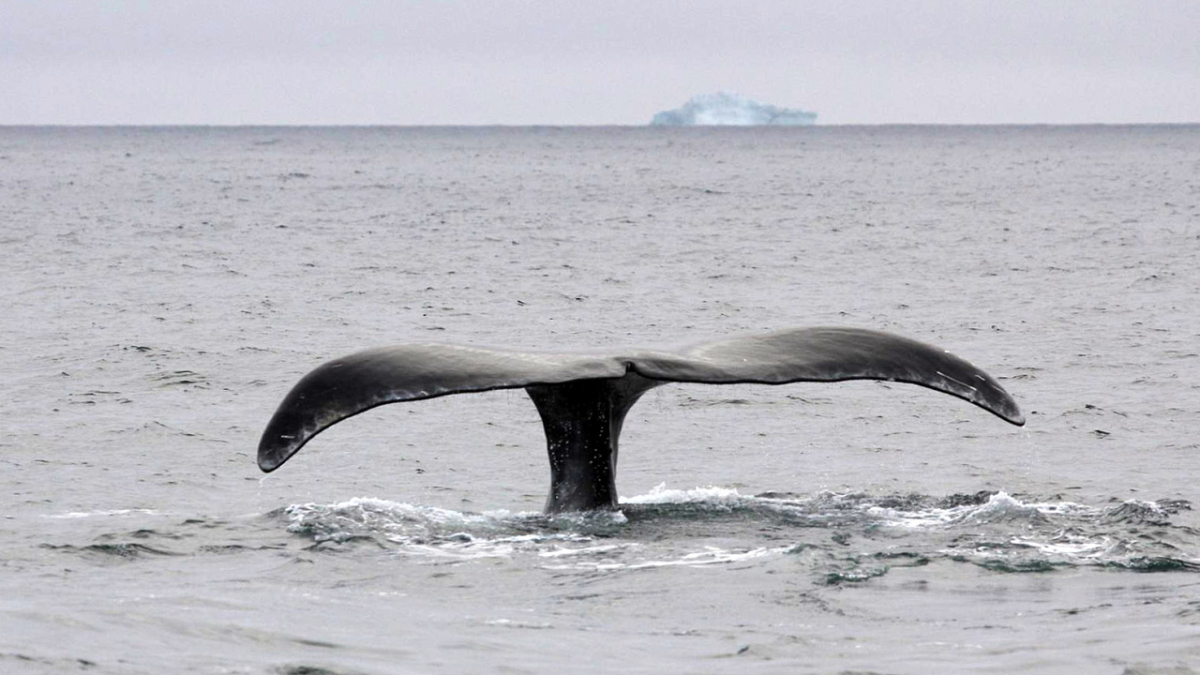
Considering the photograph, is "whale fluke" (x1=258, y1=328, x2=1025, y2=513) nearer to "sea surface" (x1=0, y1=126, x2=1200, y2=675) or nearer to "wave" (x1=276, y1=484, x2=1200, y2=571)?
"sea surface" (x1=0, y1=126, x2=1200, y2=675)

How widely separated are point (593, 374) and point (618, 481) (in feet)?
15.5

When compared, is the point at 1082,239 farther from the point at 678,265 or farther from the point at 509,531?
the point at 509,531

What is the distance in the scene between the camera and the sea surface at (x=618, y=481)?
729cm

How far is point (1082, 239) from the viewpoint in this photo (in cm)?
4041

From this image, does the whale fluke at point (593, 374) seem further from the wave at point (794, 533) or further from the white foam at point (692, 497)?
the white foam at point (692, 497)

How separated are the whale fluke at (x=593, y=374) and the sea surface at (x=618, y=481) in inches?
13.2

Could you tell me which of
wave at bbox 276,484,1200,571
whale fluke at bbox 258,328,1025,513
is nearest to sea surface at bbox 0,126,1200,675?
wave at bbox 276,484,1200,571

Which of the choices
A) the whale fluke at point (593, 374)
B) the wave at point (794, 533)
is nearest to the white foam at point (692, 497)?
the wave at point (794, 533)

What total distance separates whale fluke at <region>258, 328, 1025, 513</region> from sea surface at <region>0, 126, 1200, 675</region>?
0.33 m

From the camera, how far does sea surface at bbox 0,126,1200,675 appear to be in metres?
7.29

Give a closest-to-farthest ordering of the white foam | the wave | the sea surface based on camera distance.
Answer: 1. the sea surface
2. the wave
3. the white foam

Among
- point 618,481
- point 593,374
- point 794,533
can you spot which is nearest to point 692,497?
point 794,533

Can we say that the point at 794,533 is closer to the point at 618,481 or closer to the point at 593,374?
the point at 593,374

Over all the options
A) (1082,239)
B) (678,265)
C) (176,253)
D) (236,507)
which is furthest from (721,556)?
(1082,239)
